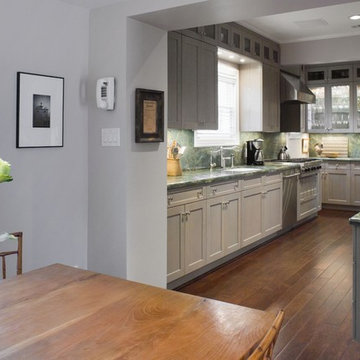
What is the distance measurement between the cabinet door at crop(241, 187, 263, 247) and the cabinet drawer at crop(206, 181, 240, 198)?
23 centimetres

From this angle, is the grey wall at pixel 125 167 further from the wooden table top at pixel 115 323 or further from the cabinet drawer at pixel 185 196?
the wooden table top at pixel 115 323

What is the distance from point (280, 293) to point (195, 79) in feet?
7.19

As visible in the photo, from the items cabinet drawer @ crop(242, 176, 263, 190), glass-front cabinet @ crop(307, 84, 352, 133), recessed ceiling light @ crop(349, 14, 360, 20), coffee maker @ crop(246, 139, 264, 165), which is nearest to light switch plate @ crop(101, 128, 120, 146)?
cabinet drawer @ crop(242, 176, 263, 190)

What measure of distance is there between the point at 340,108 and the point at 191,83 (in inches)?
178

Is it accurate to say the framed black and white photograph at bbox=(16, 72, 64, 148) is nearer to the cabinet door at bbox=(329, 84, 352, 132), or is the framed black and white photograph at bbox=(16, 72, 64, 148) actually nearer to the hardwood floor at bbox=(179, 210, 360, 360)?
the hardwood floor at bbox=(179, 210, 360, 360)

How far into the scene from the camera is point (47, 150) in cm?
298

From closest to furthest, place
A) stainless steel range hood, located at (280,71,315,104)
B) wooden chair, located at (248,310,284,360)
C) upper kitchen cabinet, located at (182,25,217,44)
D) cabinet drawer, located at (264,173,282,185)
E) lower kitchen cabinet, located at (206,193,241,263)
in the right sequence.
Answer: wooden chair, located at (248,310,284,360) < lower kitchen cabinet, located at (206,193,241,263) < upper kitchen cabinet, located at (182,25,217,44) < cabinet drawer, located at (264,173,282,185) < stainless steel range hood, located at (280,71,315,104)

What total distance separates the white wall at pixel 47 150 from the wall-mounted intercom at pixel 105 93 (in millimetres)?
209

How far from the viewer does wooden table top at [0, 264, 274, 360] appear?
1.15 m

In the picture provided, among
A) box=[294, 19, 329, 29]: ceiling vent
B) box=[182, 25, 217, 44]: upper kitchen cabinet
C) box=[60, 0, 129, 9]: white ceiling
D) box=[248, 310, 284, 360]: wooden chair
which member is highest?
box=[294, 19, 329, 29]: ceiling vent

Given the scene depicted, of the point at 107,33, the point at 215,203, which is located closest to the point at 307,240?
the point at 215,203

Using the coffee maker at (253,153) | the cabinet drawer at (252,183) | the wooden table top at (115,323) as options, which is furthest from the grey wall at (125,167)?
the coffee maker at (253,153)

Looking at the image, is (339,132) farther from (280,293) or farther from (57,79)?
(57,79)

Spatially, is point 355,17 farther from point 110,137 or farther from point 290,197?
point 110,137
